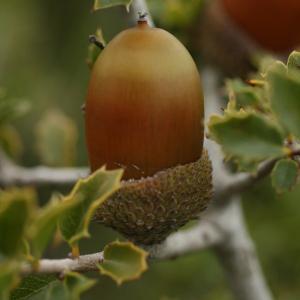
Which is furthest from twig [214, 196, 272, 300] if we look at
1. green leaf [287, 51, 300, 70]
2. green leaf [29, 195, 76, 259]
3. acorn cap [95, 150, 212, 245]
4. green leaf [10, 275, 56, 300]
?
green leaf [29, 195, 76, 259]

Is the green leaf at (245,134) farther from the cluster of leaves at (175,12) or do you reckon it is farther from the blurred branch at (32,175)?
the cluster of leaves at (175,12)

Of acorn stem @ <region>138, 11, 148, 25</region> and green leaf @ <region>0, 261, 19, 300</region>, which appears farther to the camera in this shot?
acorn stem @ <region>138, 11, 148, 25</region>

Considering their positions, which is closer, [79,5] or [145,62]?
[145,62]

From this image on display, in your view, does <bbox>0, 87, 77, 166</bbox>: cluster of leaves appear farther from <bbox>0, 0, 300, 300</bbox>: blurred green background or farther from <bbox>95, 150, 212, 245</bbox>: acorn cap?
<bbox>95, 150, 212, 245</bbox>: acorn cap

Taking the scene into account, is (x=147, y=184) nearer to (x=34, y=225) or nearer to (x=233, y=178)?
(x=34, y=225)

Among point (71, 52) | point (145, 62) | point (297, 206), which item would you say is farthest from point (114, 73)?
point (71, 52)

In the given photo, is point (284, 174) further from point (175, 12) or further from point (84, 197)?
point (175, 12)
